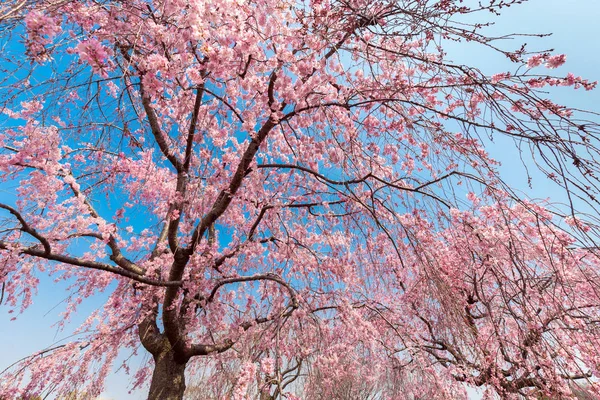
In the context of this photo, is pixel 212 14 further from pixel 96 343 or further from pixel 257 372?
pixel 96 343

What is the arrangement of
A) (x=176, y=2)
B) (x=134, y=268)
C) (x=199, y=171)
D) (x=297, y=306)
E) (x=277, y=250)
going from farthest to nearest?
(x=277, y=250)
(x=134, y=268)
(x=297, y=306)
(x=199, y=171)
(x=176, y=2)

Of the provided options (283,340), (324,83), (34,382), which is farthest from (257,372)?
(34,382)

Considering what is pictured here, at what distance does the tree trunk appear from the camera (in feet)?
15.6

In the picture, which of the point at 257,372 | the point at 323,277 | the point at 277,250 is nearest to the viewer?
the point at 257,372

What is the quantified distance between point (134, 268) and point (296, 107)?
3.53 metres

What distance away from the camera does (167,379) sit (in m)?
4.90

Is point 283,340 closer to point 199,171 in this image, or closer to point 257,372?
point 257,372

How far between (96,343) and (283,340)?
9.95ft

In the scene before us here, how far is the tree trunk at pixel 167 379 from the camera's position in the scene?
4.74m

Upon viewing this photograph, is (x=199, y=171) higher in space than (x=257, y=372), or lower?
higher

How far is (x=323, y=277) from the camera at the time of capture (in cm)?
465

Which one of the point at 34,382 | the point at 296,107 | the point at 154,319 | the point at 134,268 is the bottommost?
the point at 34,382

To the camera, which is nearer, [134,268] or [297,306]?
[297,306]

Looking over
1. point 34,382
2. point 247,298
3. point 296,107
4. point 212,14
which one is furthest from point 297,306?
point 34,382
